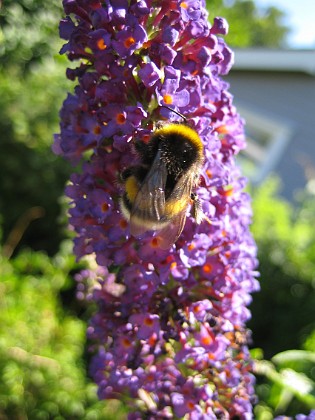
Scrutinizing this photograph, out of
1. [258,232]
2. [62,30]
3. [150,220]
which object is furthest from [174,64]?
[258,232]

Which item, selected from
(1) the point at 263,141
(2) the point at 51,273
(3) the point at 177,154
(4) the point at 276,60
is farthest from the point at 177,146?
(1) the point at 263,141

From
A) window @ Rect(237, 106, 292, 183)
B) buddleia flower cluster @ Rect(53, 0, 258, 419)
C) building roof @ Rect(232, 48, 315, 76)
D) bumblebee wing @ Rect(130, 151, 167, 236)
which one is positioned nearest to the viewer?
bumblebee wing @ Rect(130, 151, 167, 236)

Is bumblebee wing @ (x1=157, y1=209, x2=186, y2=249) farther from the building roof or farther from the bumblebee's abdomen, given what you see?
the building roof

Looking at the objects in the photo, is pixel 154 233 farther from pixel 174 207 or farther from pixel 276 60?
pixel 276 60

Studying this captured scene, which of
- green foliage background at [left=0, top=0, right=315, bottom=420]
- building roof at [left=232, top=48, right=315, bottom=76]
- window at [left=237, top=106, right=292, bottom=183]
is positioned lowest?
green foliage background at [left=0, top=0, right=315, bottom=420]

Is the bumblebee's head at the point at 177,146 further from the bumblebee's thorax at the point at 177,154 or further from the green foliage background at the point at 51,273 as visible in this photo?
the green foliage background at the point at 51,273

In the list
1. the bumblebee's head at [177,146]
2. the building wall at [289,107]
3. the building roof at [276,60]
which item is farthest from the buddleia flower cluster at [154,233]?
the building roof at [276,60]

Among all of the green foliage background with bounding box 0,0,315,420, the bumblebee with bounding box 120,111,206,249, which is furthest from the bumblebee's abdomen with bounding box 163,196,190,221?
the green foliage background with bounding box 0,0,315,420

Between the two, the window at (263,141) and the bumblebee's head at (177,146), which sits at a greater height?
the window at (263,141)
